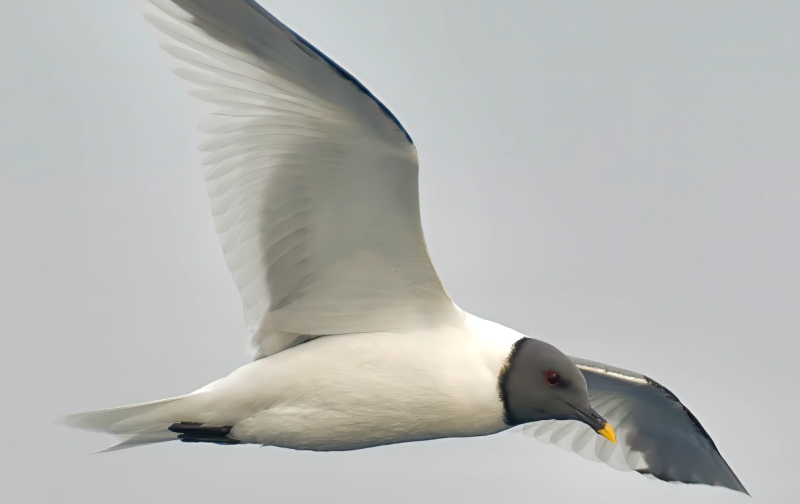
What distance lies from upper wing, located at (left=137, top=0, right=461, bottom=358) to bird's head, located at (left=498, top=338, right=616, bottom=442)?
507 mm

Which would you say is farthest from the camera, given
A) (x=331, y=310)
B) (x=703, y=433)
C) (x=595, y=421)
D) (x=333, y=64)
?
(x=703, y=433)

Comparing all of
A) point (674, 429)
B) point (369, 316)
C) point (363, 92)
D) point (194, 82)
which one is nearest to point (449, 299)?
point (369, 316)

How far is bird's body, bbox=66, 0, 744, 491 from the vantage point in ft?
17.2

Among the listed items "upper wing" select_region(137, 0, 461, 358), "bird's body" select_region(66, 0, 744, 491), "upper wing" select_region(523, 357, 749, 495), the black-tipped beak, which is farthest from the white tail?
"upper wing" select_region(523, 357, 749, 495)

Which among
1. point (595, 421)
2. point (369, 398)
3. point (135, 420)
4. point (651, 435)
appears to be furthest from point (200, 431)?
point (651, 435)

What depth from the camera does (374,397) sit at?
18.9 feet

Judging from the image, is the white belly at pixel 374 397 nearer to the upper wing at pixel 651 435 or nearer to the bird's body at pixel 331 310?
the bird's body at pixel 331 310

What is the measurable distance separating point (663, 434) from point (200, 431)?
3.99 metres

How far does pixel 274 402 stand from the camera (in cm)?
582

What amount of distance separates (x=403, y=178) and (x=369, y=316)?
1101 millimetres

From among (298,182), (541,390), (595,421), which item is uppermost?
(298,182)

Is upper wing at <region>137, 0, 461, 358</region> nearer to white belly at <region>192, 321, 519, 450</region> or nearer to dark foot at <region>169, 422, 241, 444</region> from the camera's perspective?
white belly at <region>192, 321, 519, 450</region>

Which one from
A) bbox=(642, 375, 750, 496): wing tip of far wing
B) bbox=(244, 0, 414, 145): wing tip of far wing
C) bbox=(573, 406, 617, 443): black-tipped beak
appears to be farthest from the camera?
bbox=(642, 375, 750, 496): wing tip of far wing

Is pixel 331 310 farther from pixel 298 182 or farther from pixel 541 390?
pixel 541 390
